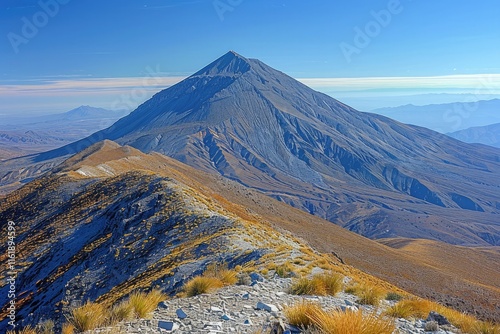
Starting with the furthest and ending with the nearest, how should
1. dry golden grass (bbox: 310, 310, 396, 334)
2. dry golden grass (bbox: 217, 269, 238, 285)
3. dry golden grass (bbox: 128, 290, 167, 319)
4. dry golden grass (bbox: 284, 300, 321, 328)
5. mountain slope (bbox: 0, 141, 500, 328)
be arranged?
mountain slope (bbox: 0, 141, 500, 328)
dry golden grass (bbox: 217, 269, 238, 285)
dry golden grass (bbox: 128, 290, 167, 319)
dry golden grass (bbox: 284, 300, 321, 328)
dry golden grass (bbox: 310, 310, 396, 334)

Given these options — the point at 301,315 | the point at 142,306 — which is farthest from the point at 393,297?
the point at 142,306

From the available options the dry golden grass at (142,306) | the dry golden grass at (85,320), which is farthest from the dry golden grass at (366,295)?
the dry golden grass at (85,320)

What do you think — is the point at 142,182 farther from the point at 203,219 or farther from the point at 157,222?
the point at 203,219

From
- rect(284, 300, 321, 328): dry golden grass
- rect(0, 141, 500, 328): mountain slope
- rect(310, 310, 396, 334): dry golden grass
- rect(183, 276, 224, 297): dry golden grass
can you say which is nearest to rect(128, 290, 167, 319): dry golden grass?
rect(183, 276, 224, 297): dry golden grass

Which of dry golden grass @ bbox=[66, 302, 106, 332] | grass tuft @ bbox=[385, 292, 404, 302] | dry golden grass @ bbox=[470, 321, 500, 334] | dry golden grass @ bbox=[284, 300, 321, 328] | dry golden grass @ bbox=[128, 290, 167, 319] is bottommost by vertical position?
grass tuft @ bbox=[385, 292, 404, 302]

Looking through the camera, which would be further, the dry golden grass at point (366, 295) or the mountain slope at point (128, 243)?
the mountain slope at point (128, 243)

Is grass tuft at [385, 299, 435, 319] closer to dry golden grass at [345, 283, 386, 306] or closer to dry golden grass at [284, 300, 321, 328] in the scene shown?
dry golden grass at [345, 283, 386, 306]

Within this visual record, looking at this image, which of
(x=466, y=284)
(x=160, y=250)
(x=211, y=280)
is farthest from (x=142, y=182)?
(x=466, y=284)

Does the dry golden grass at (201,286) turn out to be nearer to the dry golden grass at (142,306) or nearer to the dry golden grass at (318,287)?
the dry golden grass at (142,306)
